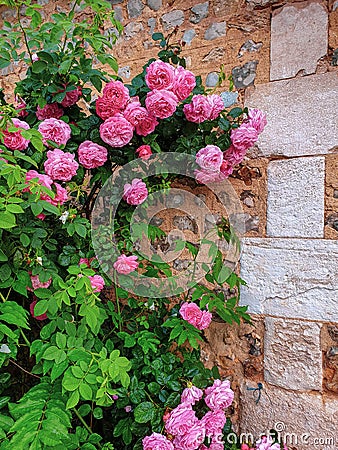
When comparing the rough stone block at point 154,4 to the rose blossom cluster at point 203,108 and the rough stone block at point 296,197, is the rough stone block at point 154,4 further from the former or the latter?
the rough stone block at point 296,197

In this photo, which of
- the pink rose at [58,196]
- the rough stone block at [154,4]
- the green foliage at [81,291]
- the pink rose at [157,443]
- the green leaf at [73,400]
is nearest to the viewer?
the green leaf at [73,400]

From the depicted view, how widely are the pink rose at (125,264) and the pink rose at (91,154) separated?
406mm

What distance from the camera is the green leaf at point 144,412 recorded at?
158cm

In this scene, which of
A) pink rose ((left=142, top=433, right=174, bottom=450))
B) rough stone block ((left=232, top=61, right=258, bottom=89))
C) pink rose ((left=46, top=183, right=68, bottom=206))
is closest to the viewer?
pink rose ((left=142, top=433, right=174, bottom=450))

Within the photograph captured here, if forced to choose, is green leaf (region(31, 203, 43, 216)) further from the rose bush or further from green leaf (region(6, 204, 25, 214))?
green leaf (region(6, 204, 25, 214))

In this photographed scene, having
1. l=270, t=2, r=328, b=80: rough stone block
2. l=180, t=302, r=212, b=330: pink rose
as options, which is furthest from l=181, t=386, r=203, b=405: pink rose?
l=270, t=2, r=328, b=80: rough stone block

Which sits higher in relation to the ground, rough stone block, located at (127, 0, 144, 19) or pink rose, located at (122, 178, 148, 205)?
rough stone block, located at (127, 0, 144, 19)

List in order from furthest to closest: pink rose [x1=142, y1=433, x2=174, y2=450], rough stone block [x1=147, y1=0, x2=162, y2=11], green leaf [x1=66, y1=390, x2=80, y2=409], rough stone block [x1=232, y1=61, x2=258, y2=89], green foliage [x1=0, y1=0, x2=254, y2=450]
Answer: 1. rough stone block [x1=147, y1=0, x2=162, y2=11]
2. rough stone block [x1=232, y1=61, x2=258, y2=89]
3. pink rose [x1=142, y1=433, x2=174, y2=450]
4. green foliage [x1=0, y1=0, x2=254, y2=450]
5. green leaf [x1=66, y1=390, x2=80, y2=409]

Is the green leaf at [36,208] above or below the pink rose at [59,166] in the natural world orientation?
below

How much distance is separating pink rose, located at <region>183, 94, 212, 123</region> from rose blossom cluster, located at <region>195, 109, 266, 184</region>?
0.42 feet

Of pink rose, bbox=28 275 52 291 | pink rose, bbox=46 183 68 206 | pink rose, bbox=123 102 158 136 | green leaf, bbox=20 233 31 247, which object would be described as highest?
pink rose, bbox=123 102 158 136

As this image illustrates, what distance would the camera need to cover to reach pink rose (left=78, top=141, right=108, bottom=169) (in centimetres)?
179

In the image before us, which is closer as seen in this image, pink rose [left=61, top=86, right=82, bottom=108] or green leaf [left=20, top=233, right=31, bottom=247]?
green leaf [left=20, top=233, right=31, bottom=247]

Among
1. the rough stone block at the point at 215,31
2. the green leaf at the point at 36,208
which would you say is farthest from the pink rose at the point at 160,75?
the green leaf at the point at 36,208
